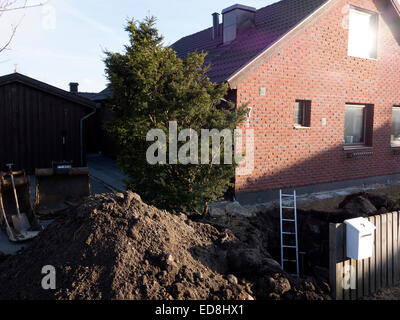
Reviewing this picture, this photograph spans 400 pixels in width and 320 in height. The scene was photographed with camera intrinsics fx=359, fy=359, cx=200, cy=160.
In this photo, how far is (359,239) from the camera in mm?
5102

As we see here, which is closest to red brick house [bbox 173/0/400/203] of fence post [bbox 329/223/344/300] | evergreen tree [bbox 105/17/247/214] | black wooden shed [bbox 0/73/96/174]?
evergreen tree [bbox 105/17/247/214]

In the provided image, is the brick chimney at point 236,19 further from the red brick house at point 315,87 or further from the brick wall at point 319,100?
the brick wall at point 319,100

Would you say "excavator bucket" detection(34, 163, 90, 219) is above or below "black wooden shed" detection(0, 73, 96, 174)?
below

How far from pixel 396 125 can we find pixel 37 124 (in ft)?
43.9

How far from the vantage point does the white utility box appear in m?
5.12

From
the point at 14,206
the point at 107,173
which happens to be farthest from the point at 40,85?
the point at 14,206

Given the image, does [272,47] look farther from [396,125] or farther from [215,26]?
[396,125]

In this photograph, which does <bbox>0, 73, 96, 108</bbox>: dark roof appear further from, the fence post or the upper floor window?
the upper floor window

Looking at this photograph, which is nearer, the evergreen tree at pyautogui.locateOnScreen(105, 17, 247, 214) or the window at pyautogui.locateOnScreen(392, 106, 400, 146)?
the evergreen tree at pyautogui.locateOnScreen(105, 17, 247, 214)

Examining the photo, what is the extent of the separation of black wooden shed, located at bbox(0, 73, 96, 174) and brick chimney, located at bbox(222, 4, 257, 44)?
566 cm

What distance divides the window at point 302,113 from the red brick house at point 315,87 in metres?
0.03

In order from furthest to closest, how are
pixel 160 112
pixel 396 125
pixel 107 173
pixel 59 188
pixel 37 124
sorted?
pixel 107 173, pixel 396 125, pixel 37 124, pixel 59 188, pixel 160 112
